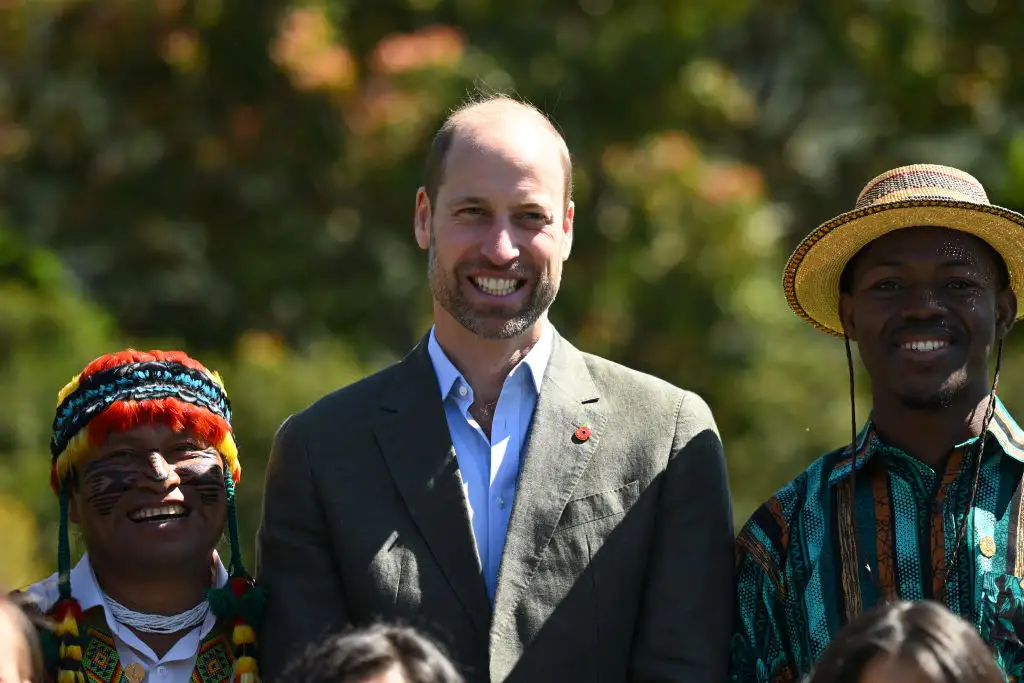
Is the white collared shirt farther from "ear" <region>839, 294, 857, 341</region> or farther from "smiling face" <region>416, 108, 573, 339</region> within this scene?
"ear" <region>839, 294, 857, 341</region>

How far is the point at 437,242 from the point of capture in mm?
3910

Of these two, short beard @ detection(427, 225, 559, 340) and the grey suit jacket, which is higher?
short beard @ detection(427, 225, 559, 340)

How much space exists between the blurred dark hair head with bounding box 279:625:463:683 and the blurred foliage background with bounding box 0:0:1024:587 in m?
4.92

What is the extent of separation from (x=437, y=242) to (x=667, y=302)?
19.1 feet

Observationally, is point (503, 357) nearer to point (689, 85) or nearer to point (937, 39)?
point (689, 85)

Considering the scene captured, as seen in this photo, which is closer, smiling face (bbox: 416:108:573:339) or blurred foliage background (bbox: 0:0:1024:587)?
smiling face (bbox: 416:108:573:339)

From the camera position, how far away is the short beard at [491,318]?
385cm

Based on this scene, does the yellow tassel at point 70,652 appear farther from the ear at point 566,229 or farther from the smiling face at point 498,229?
the ear at point 566,229

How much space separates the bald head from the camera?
3875 mm

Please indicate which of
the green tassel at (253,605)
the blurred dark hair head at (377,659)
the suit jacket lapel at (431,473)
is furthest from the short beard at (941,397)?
the green tassel at (253,605)

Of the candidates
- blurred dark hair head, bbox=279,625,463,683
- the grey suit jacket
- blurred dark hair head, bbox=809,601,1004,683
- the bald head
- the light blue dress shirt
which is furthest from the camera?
the bald head

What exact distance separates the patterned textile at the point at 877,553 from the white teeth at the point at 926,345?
238 mm

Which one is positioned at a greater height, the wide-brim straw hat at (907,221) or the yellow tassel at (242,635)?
the wide-brim straw hat at (907,221)

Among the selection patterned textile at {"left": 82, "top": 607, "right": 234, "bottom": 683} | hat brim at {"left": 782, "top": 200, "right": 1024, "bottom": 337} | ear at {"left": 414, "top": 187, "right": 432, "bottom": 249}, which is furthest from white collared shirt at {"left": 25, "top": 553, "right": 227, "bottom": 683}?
hat brim at {"left": 782, "top": 200, "right": 1024, "bottom": 337}
